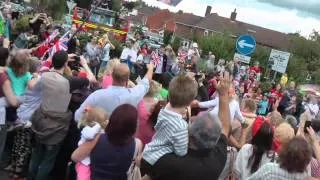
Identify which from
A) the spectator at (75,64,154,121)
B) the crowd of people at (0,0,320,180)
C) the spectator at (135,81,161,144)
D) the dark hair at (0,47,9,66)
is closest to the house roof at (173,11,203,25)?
the crowd of people at (0,0,320,180)

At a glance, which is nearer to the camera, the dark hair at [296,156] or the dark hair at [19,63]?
the dark hair at [296,156]

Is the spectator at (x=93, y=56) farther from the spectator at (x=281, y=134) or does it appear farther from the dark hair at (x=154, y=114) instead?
the spectator at (x=281, y=134)

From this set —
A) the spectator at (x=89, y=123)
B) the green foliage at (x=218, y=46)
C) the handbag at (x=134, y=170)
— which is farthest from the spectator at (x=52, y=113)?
the green foliage at (x=218, y=46)

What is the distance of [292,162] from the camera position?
4.01 metres

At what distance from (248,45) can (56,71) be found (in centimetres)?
850

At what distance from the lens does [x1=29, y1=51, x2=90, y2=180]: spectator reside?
607 cm

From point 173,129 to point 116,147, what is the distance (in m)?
0.55

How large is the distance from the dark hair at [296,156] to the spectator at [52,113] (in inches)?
115

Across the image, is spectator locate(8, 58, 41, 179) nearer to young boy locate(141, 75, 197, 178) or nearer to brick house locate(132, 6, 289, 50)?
young boy locate(141, 75, 197, 178)

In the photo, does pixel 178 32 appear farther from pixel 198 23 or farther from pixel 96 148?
pixel 96 148

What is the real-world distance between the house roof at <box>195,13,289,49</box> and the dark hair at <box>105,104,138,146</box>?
8556 cm

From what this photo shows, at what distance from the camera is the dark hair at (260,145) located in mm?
4984

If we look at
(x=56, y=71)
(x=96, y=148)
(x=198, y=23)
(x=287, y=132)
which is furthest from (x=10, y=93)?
(x=198, y=23)

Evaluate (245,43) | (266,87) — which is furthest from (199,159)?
(266,87)
